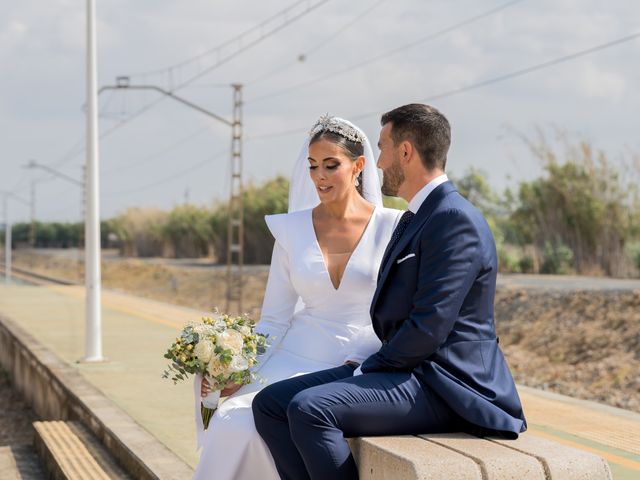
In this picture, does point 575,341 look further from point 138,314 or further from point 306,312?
point 306,312

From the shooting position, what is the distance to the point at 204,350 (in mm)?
4203

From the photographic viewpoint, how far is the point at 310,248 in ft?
15.4

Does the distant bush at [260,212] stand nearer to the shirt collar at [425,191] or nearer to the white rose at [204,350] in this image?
the white rose at [204,350]

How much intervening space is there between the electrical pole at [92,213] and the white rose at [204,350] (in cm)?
815

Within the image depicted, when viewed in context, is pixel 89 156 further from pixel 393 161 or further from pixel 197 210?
pixel 197 210

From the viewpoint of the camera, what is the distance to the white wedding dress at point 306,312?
4242mm

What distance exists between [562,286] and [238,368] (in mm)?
18744

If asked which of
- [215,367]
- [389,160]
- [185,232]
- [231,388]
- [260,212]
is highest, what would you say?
[260,212]

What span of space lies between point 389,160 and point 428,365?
0.77 meters

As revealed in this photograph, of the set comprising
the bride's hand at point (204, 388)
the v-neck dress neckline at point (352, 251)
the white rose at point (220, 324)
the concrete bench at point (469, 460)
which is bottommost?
the concrete bench at point (469, 460)

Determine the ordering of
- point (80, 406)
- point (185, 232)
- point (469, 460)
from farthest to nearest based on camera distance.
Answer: point (185, 232) < point (80, 406) < point (469, 460)

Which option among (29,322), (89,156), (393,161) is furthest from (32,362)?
(393,161)

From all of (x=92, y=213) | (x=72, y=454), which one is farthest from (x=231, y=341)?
(x=92, y=213)

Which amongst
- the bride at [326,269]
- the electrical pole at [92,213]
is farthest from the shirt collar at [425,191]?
the electrical pole at [92,213]
